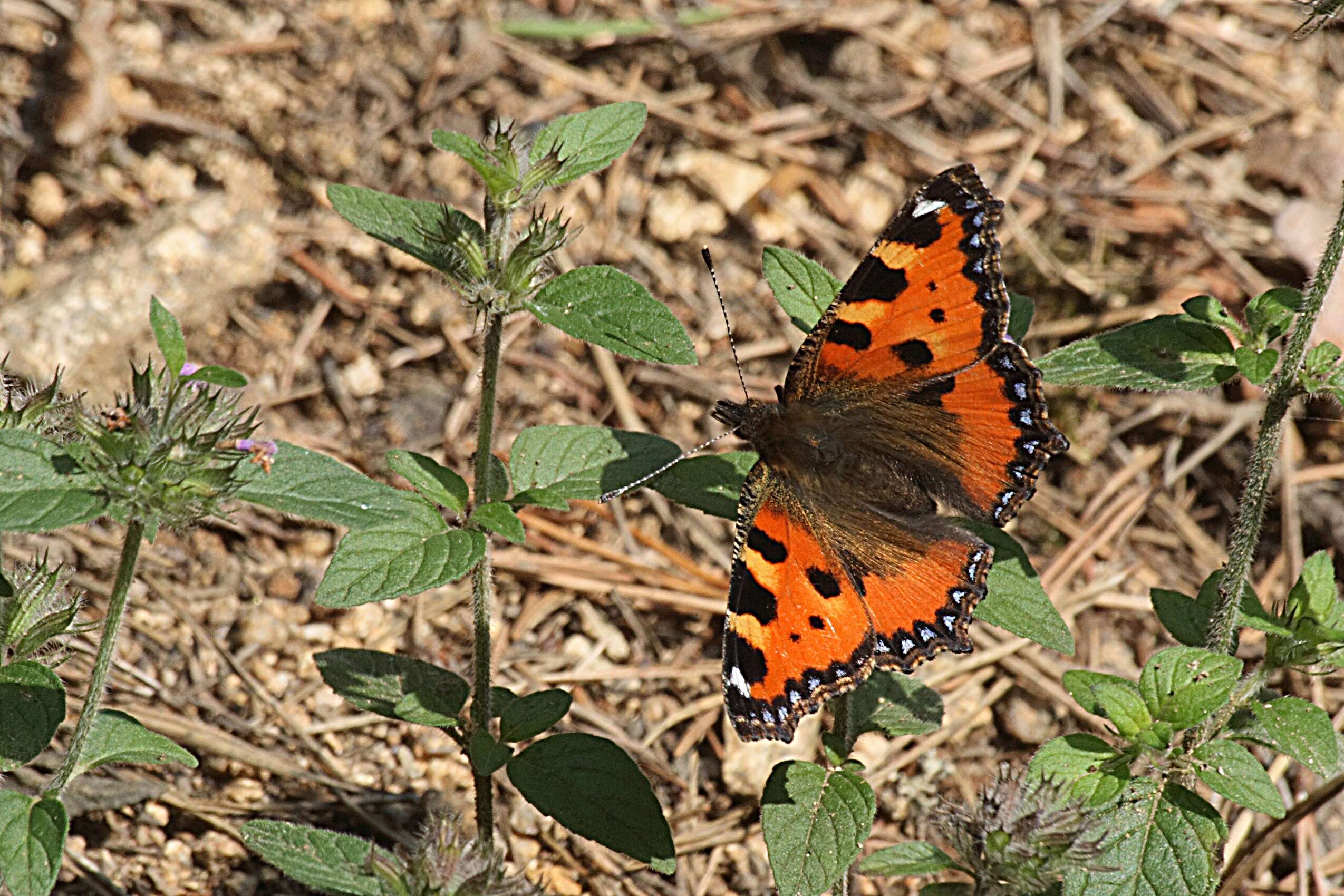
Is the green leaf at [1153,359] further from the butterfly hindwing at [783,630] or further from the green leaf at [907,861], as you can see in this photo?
the green leaf at [907,861]

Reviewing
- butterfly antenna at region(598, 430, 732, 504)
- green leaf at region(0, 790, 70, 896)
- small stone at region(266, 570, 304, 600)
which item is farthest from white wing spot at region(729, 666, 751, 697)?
small stone at region(266, 570, 304, 600)

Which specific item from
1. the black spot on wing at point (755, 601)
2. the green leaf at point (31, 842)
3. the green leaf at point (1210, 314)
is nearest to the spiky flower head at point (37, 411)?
the green leaf at point (31, 842)

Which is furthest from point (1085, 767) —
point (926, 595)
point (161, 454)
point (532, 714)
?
point (161, 454)

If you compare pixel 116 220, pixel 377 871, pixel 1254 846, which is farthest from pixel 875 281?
pixel 116 220

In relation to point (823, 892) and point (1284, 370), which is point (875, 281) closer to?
point (1284, 370)

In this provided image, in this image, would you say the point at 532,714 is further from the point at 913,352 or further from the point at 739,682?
the point at 913,352

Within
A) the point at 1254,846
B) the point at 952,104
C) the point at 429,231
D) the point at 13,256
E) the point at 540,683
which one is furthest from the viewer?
the point at 952,104

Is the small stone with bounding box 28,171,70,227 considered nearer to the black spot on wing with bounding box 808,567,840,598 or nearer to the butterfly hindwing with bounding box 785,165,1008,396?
the butterfly hindwing with bounding box 785,165,1008,396
